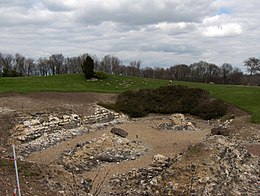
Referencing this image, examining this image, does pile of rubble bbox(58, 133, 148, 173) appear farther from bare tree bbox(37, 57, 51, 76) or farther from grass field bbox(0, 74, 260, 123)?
bare tree bbox(37, 57, 51, 76)

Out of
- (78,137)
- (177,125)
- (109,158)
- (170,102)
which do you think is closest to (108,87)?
(170,102)

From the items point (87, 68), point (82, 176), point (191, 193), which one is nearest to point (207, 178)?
point (191, 193)

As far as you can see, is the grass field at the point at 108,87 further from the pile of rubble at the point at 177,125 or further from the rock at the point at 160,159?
the rock at the point at 160,159

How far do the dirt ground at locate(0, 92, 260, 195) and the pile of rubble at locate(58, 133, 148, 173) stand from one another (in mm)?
474

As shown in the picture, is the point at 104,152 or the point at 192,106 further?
the point at 192,106

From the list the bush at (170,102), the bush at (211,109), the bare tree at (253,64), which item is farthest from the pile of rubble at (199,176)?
the bare tree at (253,64)

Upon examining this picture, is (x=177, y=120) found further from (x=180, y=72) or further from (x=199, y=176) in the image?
(x=180, y=72)

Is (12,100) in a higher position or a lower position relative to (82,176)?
higher

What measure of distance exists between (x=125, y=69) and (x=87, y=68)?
121ft

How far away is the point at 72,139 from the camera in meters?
21.5

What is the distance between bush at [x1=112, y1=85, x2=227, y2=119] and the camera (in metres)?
30.3

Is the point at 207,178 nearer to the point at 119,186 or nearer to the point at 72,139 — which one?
the point at 119,186

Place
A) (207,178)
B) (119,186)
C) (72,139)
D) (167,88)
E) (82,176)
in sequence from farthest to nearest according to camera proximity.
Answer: (167,88)
(72,139)
(82,176)
(119,186)
(207,178)

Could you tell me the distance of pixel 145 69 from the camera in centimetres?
8094
